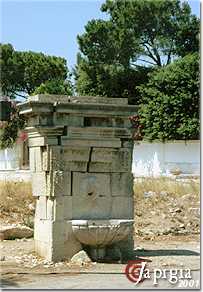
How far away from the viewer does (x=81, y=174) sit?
10.4 meters

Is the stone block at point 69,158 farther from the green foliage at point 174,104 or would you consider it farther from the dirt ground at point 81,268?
the green foliage at point 174,104

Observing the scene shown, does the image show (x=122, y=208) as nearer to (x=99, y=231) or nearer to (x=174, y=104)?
(x=99, y=231)

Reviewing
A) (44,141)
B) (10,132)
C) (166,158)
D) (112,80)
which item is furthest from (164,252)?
(112,80)

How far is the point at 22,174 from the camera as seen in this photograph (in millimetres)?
27375

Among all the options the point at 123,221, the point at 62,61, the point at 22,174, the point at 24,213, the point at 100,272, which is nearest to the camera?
the point at 100,272

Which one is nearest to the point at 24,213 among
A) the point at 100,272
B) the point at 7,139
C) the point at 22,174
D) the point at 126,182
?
the point at 126,182

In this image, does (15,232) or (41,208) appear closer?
(41,208)

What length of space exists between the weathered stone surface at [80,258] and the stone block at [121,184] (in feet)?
3.81

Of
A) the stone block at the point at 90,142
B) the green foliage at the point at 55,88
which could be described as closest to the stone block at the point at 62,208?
the stone block at the point at 90,142

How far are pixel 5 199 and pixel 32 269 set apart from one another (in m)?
7.30

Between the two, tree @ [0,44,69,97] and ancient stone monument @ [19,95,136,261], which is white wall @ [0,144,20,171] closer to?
tree @ [0,44,69,97]

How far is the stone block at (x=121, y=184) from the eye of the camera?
10648 millimetres

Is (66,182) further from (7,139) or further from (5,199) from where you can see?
(7,139)

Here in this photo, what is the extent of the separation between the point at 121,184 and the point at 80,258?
1483 millimetres
